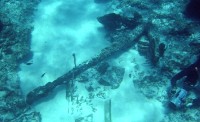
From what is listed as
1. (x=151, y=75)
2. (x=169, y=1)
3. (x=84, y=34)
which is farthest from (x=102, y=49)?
(x=169, y=1)

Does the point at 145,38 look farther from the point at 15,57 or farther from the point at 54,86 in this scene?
the point at 15,57

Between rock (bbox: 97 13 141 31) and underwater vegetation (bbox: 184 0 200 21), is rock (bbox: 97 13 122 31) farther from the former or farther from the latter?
underwater vegetation (bbox: 184 0 200 21)

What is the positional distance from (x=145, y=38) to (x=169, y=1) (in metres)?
2.20

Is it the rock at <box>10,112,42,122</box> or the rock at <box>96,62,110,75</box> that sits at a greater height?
the rock at <box>96,62,110,75</box>

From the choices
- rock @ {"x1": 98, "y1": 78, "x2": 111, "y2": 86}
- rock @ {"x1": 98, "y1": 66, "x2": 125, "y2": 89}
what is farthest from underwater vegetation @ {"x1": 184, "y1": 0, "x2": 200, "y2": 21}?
rock @ {"x1": 98, "y1": 78, "x2": 111, "y2": 86}

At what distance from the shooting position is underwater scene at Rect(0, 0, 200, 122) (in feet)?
23.8

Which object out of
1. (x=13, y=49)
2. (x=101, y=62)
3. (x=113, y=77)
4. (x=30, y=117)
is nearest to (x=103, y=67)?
(x=101, y=62)

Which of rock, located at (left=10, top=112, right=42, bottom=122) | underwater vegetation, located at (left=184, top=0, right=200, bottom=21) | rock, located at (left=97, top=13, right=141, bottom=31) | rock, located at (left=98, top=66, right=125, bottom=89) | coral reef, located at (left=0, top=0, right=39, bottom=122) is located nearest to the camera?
rock, located at (left=10, top=112, right=42, bottom=122)

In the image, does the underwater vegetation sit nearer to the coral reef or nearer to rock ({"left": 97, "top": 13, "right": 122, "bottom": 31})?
rock ({"left": 97, "top": 13, "right": 122, "bottom": 31})

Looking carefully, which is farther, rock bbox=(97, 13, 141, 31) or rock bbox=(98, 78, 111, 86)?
rock bbox=(97, 13, 141, 31)

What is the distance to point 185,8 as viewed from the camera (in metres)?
9.34

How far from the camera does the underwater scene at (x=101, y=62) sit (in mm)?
7254

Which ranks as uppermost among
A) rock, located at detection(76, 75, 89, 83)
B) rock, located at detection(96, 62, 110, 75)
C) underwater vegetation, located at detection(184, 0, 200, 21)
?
underwater vegetation, located at detection(184, 0, 200, 21)

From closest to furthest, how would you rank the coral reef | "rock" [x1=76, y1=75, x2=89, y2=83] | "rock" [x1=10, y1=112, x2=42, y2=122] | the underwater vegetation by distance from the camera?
1. "rock" [x1=10, y1=112, x2=42, y2=122]
2. the coral reef
3. "rock" [x1=76, y1=75, x2=89, y2=83]
4. the underwater vegetation
